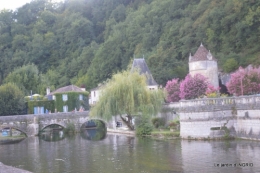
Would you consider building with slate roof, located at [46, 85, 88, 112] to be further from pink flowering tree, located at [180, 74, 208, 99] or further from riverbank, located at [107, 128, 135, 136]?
pink flowering tree, located at [180, 74, 208, 99]

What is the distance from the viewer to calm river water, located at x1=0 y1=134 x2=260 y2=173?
2078 cm

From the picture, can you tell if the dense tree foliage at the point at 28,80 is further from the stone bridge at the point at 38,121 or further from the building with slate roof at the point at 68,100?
the stone bridge at the point at 38,121

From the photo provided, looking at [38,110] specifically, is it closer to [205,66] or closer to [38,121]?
[38,121]

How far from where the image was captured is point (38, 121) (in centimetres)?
4972

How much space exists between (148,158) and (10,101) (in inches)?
1387

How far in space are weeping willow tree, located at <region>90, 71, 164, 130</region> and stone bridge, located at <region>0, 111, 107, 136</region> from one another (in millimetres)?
11471

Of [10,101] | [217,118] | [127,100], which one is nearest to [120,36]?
[10,101]

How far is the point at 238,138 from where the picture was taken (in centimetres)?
3028

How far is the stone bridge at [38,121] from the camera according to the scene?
157ft

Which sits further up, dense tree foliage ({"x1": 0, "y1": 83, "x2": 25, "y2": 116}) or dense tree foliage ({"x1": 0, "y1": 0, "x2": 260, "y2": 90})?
dense tree foliage ({"x1": 0, "y1": 0, "x2": 260, "y2": 90})

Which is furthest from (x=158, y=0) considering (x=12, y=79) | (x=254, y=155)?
(x=254, y=155)

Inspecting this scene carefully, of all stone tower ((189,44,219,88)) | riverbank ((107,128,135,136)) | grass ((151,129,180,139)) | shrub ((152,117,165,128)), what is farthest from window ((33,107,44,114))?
grass ((151,129,180,139))

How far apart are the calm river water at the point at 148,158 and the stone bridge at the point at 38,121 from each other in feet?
52.6

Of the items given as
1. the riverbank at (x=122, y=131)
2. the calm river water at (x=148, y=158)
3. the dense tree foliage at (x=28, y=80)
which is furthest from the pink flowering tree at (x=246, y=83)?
the dense tree foliage at (x=28, y=80)
